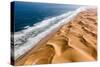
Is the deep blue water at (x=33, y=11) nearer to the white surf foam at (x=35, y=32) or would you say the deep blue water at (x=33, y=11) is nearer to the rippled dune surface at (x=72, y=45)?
the white surf foam at (x=35, y=32)

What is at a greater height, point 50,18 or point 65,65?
point 50,18

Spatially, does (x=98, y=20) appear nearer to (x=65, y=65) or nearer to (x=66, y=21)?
(x=66, y=21)

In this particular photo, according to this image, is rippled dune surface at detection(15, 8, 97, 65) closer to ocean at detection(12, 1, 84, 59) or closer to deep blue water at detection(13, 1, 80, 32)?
ocean at detection(12, 1, 84, 59)

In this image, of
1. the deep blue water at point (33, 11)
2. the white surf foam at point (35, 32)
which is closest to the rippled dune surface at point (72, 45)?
the white surf foam at point (35, 32)

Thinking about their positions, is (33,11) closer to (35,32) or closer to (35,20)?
(35,20)

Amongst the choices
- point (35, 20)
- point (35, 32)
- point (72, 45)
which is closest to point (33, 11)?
point (35, 20)

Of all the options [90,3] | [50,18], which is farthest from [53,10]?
[90,3]

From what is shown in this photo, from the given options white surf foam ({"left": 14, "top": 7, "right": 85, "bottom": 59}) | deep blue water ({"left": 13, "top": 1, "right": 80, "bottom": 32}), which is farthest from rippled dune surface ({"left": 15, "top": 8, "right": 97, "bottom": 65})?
deep blue water ({"left": 13, "top": 1, "right": 80, "bottom": 32})
